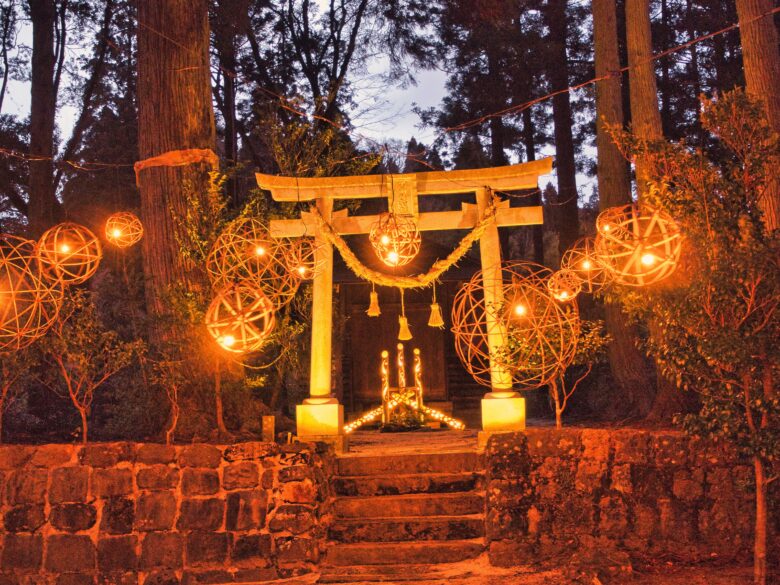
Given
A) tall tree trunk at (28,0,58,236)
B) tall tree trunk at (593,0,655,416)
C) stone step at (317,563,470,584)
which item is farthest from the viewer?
tall tree trunk at (28,0,58,236)

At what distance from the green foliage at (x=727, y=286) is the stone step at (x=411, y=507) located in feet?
7.78

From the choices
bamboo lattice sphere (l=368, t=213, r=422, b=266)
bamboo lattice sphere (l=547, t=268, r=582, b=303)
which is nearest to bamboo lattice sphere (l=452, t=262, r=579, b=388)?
bamboo lattice sphere (l=547, t=268, r=582, b=303)

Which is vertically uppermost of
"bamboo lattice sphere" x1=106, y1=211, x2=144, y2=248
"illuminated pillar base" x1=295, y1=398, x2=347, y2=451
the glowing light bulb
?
"bamboo lattice sphere" x1=106, y1=211, x2=144, y2=248

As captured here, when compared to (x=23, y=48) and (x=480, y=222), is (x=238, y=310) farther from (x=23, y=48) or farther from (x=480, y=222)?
(x=23, y=48)

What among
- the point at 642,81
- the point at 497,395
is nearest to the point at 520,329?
the point at 497,395

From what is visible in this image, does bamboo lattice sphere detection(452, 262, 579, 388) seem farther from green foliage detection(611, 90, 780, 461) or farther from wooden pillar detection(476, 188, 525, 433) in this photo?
green foliage detection(611, 90, 780, 461)

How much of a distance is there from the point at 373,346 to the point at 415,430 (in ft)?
10.4

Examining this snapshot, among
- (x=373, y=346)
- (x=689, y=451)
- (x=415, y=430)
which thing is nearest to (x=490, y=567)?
(x=689, y=451)

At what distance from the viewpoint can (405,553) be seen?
6.94 meters

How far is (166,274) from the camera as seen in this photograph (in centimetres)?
883

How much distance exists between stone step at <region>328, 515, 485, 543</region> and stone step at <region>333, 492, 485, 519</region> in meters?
0.18

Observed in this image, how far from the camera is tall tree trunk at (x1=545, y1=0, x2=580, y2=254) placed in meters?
15.6

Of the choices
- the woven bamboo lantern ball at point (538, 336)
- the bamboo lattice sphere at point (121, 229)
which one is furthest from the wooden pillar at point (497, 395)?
the bamboo lattice sphere at point (121, 229)

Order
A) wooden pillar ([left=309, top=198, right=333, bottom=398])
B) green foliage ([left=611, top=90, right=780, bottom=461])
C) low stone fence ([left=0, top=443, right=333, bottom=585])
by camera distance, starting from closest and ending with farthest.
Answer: green foliage ([left=611, top=90, right=780, bottom=461]) → low stone fence ([left=0, top=443, right=333, bottom=585]) → wooden pillar ([left=309, top=198, right=333, bottom=398])
